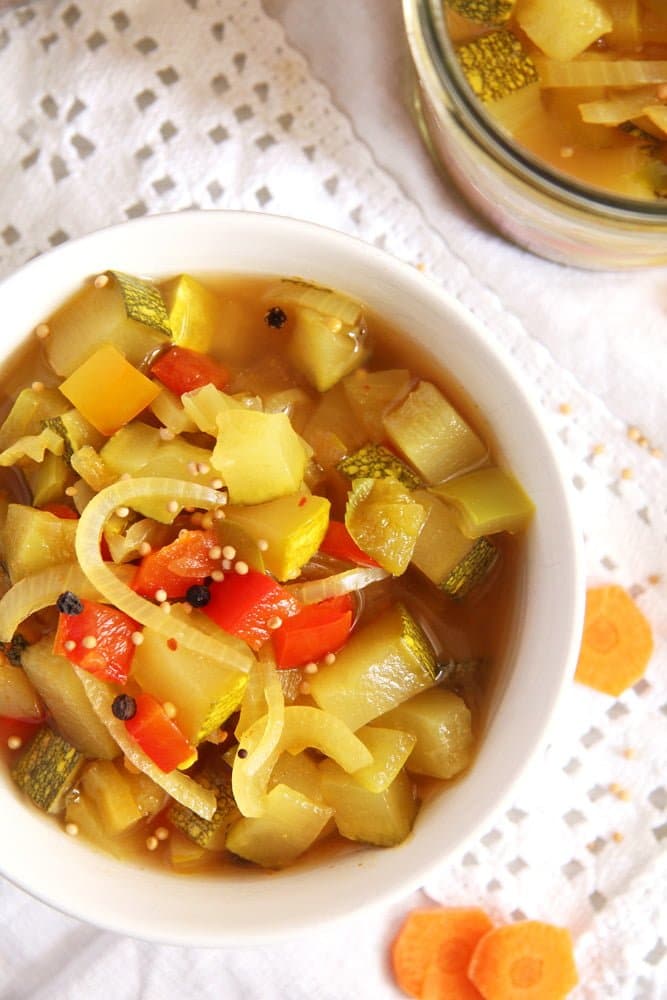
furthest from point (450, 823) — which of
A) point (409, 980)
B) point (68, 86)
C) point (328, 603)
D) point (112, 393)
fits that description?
point (68, 86)

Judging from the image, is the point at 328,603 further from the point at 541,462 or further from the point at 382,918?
the point at 382,918

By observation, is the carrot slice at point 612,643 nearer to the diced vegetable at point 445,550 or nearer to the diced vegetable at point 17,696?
the diced vegetable at point 445,550

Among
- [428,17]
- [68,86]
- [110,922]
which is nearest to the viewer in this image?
[110,922]

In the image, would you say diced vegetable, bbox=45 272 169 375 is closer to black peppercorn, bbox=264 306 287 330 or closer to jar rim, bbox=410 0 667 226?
black peppercorn, bbox=264 306 287 330

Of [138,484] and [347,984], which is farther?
→ [347,984]

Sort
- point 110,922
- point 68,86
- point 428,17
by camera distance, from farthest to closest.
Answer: point 68,86 < point 428,17 < point 110,922

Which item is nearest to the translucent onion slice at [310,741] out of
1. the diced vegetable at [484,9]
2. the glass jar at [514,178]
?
the glass jar at [514,178]

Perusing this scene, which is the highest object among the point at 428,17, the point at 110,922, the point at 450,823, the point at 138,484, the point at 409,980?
the point at 428,17
